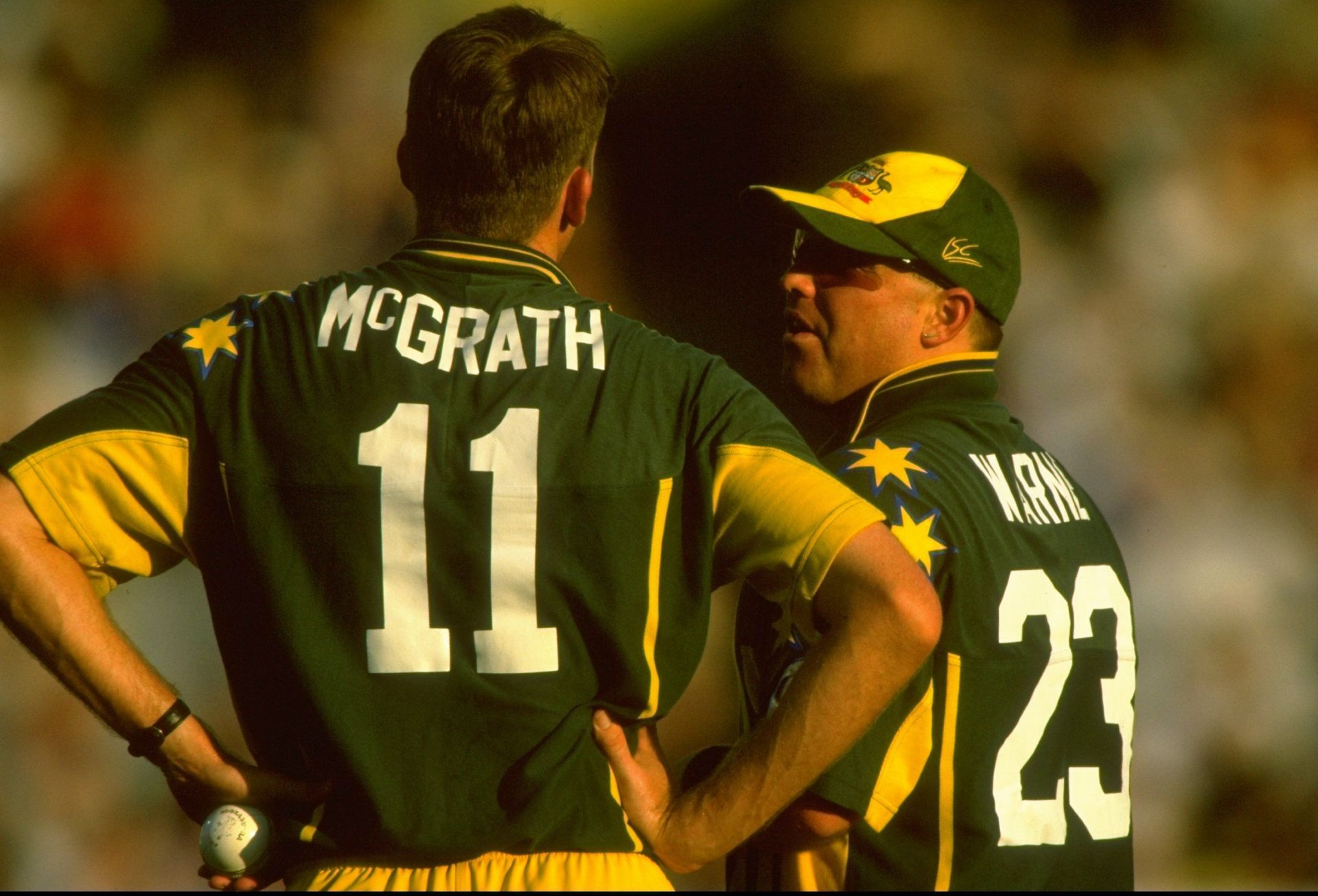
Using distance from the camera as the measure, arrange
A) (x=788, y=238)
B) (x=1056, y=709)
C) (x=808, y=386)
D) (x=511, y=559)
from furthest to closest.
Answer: (x=788, y=238)
(x=808, y=386)
(x=1056, y=709)
(x=511, y=559)

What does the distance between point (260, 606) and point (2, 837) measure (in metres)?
3.94

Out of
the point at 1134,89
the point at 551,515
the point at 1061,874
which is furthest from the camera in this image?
the point at 1134,89

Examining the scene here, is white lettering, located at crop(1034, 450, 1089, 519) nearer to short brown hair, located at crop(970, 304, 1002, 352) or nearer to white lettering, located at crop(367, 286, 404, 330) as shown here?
short brown hair, located at crop(970, 304, 1002, 352)

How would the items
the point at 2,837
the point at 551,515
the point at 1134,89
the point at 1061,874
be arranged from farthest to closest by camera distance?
the point at 1134,89 < the point at 2,837 < the point at 1061,874 < the point at 551,515

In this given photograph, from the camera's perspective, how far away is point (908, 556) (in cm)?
205

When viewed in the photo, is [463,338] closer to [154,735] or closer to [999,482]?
[154,735]

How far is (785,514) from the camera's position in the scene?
1.99 metres

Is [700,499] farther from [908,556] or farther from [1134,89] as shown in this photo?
[1134,89]

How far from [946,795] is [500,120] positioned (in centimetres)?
129

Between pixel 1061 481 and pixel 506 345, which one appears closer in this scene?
pixel 506 345

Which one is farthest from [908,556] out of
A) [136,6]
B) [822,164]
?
[136,6]

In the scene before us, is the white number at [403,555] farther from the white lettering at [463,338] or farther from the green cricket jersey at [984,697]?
the green cricket jersey at [984,697]

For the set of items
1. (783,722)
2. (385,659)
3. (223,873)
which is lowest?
(223,873)

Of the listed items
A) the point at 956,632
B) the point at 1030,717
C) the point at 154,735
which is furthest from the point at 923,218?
the point at 154,735
